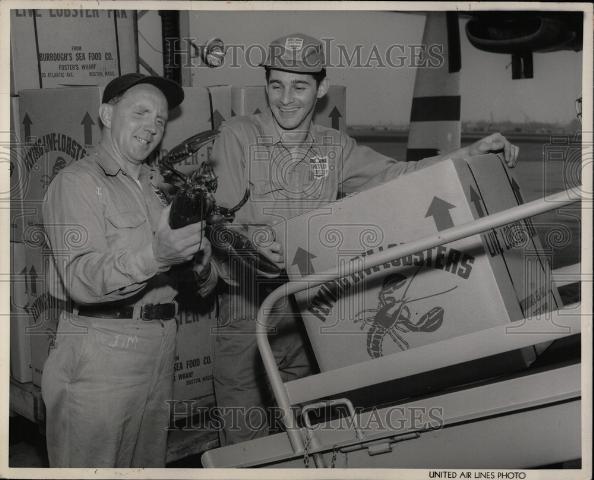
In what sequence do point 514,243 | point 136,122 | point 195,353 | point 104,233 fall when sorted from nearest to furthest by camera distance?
point 514,243, point 104,233, point 136,122, point 195,353

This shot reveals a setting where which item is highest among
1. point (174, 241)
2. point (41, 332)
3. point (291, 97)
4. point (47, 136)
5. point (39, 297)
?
Result: point (291, 97)

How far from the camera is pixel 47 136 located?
94.9 inches

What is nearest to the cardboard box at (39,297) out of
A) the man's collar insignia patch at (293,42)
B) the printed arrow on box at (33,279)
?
the printed arrow on box at (33,279)

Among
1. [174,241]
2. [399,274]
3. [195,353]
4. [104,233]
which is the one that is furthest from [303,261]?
[195,353]

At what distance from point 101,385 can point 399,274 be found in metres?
0.98

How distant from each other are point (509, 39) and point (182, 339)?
1748mm

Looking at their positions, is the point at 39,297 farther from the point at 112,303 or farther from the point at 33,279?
the point at 112,303

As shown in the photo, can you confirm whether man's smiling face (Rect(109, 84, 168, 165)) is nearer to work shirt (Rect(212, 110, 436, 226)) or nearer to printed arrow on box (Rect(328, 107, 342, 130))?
work shirt (Rect(212, 110, 436, 226))

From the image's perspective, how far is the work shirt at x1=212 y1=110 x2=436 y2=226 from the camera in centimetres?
235

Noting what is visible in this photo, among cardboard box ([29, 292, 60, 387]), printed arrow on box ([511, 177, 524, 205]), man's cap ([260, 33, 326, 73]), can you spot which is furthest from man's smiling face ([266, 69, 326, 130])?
cardboard box ([29, 292, 60, 387])

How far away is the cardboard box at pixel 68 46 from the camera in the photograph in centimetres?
230

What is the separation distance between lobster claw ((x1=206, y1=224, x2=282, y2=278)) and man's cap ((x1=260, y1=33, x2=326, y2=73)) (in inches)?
24.0

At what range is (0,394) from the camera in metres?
2.17

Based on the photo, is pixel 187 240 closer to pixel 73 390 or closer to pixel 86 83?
pixel 73 390
